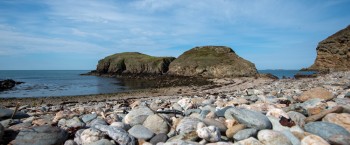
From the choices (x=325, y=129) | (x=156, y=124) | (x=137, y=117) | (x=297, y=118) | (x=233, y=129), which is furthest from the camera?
(x=137, y=117)

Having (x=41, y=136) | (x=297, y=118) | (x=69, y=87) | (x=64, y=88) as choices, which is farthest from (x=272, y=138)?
(x=69, y=87)

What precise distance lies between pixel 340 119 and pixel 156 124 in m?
2.64

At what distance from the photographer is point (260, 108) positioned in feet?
17.1

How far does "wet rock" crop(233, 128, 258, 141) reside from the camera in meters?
3.66

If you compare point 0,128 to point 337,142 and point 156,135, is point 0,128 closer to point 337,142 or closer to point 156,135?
point 156,135

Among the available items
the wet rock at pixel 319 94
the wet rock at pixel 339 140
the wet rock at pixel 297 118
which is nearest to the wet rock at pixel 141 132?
the wet rock at pixel 297 118

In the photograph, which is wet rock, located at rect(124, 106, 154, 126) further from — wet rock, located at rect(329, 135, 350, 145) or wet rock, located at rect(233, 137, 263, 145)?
wet rock, located at rect(329, 135, 350, 145)

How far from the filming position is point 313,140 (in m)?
3.44

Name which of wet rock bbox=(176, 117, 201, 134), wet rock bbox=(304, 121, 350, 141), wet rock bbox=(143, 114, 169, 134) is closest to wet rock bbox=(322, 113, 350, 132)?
wet rock bbox=(304, 121, 350, 141)

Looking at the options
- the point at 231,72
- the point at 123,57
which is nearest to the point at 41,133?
the point at 231,72

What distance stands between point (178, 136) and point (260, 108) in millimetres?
2123

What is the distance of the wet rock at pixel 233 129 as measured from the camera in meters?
3.83

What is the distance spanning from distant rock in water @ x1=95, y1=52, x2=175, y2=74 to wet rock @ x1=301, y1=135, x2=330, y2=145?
2172 inches

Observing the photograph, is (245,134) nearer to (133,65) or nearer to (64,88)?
(64,88)
